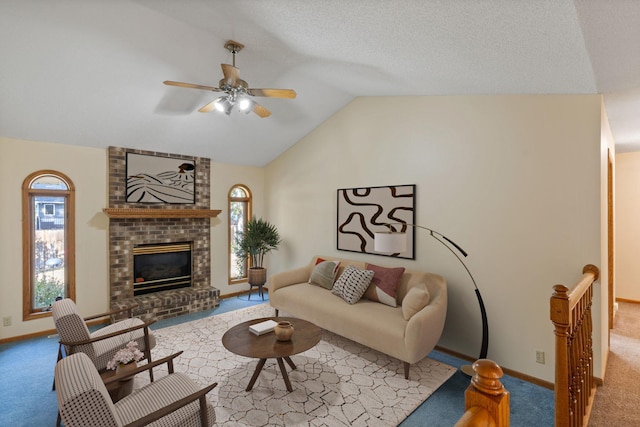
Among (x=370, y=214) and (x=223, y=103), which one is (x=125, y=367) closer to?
(x=223, y=103)

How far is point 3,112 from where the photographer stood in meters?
3.39

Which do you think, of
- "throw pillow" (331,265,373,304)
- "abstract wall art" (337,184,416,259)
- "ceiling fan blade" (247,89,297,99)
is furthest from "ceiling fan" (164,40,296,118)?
"throw pillow" (331,265,373,304)

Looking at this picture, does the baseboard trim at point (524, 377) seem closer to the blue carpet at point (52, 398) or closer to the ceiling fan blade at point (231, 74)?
the blue carpet at point (52, 398)

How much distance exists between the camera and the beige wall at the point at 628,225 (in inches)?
201

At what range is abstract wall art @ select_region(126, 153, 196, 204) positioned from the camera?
471 cm

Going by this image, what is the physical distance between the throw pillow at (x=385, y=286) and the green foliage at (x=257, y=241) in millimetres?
2377

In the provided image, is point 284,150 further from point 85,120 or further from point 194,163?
point 85,120

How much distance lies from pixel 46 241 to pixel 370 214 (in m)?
4.39

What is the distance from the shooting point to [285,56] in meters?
3.18

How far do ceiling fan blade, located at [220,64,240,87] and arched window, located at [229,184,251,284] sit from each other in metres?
3.25

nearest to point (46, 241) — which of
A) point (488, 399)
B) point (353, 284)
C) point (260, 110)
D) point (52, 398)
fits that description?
point (52, 398)

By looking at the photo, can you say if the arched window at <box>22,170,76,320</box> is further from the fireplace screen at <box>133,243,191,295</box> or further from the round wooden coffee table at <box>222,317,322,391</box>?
the round wooden coffee table at <box>222,317,322,391</box>

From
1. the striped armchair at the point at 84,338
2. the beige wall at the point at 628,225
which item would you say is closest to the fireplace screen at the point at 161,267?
the striped armchair at the point at 84,338

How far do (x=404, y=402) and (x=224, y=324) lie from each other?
2737 mm
